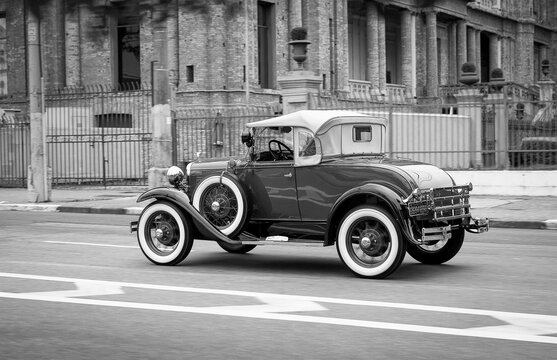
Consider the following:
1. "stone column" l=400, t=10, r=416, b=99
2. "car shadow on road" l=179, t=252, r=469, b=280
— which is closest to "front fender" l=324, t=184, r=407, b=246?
"car shadow on road" l=179, t=252, r=469, b=280

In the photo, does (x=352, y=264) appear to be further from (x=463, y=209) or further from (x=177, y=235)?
(x=177, y=235)

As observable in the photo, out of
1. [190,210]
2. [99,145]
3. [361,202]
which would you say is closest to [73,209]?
[99,145]

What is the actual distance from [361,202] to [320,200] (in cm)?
64

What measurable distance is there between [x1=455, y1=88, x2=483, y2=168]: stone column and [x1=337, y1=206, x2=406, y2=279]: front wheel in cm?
1293

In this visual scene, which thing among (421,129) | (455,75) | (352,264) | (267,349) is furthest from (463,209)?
(455,75)

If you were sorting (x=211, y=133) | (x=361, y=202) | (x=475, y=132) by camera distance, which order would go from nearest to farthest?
(x=361, y=202) < (x=475, y=132) < (x=211, y=133)

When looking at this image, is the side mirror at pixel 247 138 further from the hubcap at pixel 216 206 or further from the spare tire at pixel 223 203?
the hubcap at pixel 216 206

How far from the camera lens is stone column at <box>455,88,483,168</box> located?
21.8 metres

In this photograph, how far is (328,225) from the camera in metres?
9.59

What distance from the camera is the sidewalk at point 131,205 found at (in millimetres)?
16500

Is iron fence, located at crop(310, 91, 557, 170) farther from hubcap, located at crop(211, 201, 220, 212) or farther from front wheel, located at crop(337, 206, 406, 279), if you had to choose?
front wheel, located at crop(337, 206, 406, 279)

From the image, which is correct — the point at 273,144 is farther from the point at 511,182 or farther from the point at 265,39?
the point at 511,182

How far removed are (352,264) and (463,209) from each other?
1.60m

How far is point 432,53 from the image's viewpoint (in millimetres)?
15086
